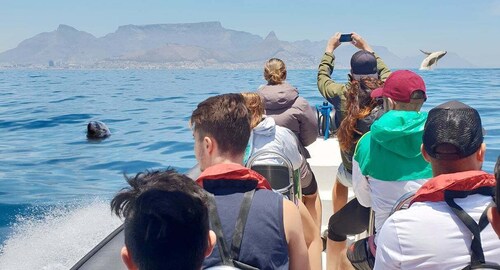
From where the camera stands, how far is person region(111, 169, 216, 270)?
1091mm

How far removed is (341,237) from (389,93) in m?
0.94

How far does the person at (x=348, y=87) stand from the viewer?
9.60 ft

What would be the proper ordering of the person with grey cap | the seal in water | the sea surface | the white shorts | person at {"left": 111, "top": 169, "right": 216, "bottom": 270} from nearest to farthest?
person at {"left": 111, "top": 169, "right": 216, "bottom": 270} → the person with grey cap → the white shorts → the sea surface → the seal in water

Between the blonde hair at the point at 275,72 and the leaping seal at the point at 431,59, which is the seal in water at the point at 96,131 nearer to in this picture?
the leaping seal at the point at 431,59

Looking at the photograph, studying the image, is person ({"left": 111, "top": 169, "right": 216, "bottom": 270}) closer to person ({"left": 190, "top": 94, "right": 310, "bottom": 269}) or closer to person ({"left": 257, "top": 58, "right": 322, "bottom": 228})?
person ({"left": 190, "top": 94, "right": 310, "bottom": 269})

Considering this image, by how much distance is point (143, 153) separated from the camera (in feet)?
30.5

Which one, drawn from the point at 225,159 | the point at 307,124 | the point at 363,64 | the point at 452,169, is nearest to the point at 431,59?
the point at 363,64

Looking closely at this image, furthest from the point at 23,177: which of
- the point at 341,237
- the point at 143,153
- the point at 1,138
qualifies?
the point at 341,237

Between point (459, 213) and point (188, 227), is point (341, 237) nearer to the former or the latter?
point (459, 213)

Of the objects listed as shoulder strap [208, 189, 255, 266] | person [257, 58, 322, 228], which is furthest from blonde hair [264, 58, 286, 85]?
shoulder strap [208, 189, 255, 266]

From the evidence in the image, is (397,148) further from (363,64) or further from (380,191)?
(363,64)

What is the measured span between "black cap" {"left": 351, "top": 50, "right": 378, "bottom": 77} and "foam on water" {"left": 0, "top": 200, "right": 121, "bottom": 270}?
2.00 metres

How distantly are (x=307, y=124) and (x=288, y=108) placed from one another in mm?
168

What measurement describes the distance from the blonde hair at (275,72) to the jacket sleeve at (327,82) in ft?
1.74
